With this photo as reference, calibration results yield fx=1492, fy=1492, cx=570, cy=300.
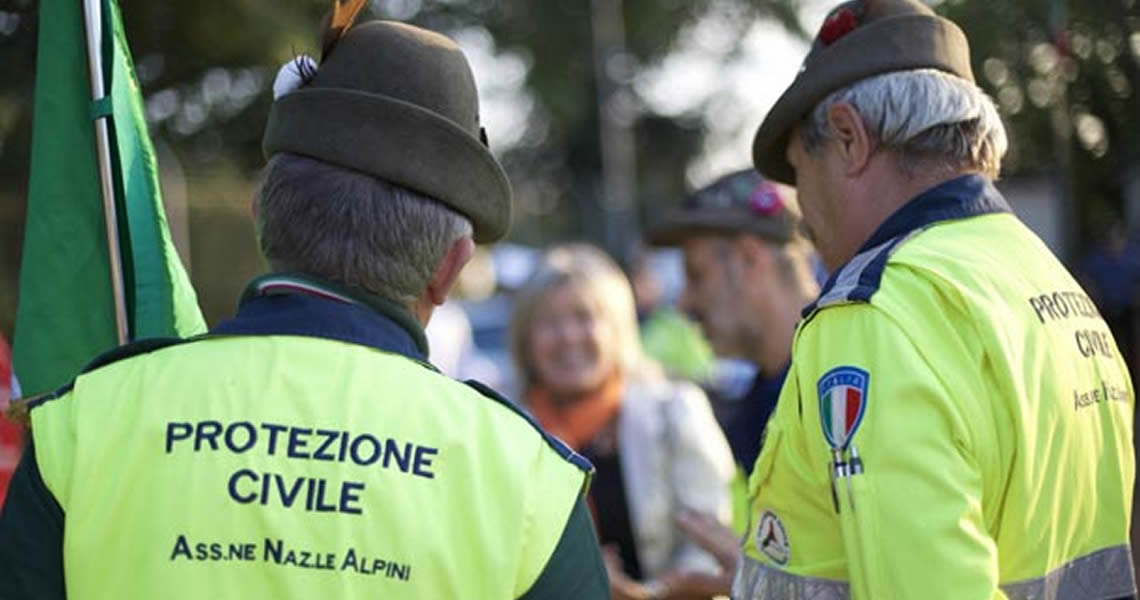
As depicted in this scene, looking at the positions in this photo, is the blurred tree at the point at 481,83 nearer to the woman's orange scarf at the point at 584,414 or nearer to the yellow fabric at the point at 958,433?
the woman's orange scarf at the point at 584,414

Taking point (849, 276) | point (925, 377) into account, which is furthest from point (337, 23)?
point (925, 377)

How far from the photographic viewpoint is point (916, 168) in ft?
7.90

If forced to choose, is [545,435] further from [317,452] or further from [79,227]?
[79,227]

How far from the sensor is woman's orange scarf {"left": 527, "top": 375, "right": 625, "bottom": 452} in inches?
176

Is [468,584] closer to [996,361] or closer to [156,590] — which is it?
[156,590]

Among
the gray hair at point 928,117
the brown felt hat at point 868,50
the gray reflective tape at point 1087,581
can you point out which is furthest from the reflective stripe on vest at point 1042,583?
the brown felt hat at point 868,50

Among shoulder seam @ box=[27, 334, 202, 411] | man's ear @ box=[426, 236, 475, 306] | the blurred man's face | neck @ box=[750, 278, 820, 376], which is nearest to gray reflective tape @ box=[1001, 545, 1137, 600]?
man's ear @ box=[426, 236, 475, 306]

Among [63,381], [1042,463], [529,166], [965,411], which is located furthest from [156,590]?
[529,166]

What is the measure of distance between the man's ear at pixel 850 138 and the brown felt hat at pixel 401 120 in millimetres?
612

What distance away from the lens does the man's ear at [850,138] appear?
242 centimetres

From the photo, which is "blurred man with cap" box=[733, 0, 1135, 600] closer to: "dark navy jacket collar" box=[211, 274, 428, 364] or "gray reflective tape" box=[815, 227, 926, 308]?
"gray reflective tape" box=[815, 227, 926, 308]

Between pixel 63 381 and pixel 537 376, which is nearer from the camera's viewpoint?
pixel 63 381

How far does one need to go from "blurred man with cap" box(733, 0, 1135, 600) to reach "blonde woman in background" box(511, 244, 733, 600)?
151 cm

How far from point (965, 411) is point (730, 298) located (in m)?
1.81
